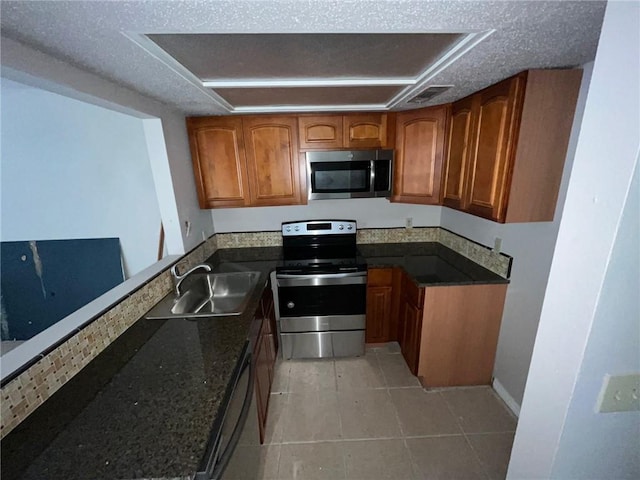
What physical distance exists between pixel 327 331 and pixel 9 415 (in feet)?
6.02

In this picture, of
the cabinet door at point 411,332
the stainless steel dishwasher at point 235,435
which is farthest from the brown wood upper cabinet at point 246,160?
the stainless steel dishwasher at point 235,435

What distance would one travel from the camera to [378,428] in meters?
1.75

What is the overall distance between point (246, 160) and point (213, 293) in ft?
3.68

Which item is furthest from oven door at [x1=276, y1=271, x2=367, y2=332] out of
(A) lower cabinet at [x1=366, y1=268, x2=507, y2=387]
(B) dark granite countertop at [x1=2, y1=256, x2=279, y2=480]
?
(B) dark granite countertop at [x1=2, y1=256, x2=279, y2=480]

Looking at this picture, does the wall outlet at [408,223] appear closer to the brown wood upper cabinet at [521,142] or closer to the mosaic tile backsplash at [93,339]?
the mosaic tile backsplash at [93,339]

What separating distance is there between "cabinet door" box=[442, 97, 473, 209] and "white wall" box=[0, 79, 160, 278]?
263cm

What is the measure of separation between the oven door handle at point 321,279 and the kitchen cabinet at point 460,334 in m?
0.56

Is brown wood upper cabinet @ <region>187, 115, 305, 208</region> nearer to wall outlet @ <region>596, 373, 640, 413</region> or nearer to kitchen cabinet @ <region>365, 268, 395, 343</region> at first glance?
kitchen cabinet @ <region>365, 268, 395, 343</region>

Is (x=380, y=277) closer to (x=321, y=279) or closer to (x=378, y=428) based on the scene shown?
(x=321, y=279)

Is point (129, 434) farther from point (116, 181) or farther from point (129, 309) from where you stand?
point (116, 181)

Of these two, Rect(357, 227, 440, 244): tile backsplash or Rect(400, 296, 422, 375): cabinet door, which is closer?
Rect(400, 296, 422, 375): cabinet door

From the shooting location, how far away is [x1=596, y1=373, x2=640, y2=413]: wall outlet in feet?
2.21

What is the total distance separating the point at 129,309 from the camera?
1354mm

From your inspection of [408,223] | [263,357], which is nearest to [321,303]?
[263,357]
